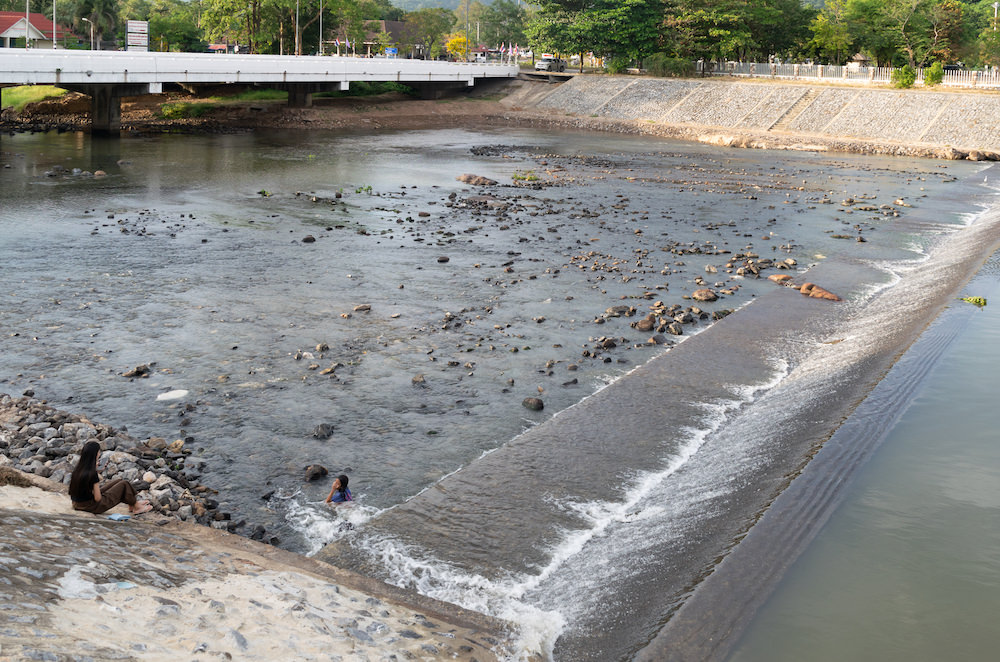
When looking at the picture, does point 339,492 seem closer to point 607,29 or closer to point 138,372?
point 138,372

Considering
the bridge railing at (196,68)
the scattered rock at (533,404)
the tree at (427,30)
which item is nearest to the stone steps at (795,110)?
the bridge railing at (196,68)

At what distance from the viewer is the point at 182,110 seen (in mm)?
64312

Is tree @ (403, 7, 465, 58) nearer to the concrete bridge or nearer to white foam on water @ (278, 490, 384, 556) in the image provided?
the concrete bridge

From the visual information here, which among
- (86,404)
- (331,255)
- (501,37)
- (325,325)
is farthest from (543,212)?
(501,37)

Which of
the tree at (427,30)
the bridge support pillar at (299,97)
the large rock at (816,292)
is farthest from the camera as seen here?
the tree at (427,30)

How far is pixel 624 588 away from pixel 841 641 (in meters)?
2.20

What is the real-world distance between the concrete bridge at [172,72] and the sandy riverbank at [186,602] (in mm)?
40482

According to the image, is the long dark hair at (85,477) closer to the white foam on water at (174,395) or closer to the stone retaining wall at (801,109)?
the white foam on water at (174,395)

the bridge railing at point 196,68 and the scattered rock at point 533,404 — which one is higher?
the bridge railing at point 196,68

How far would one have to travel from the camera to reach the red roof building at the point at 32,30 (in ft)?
314

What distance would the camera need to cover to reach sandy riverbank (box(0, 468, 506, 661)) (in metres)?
7.33

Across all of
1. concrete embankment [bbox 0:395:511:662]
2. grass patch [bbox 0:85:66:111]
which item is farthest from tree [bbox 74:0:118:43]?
concrete embankment [bbox 0:395:511:662]

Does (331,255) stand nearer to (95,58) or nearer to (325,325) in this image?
(325,325)

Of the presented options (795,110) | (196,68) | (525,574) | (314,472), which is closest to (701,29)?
(795,110)
